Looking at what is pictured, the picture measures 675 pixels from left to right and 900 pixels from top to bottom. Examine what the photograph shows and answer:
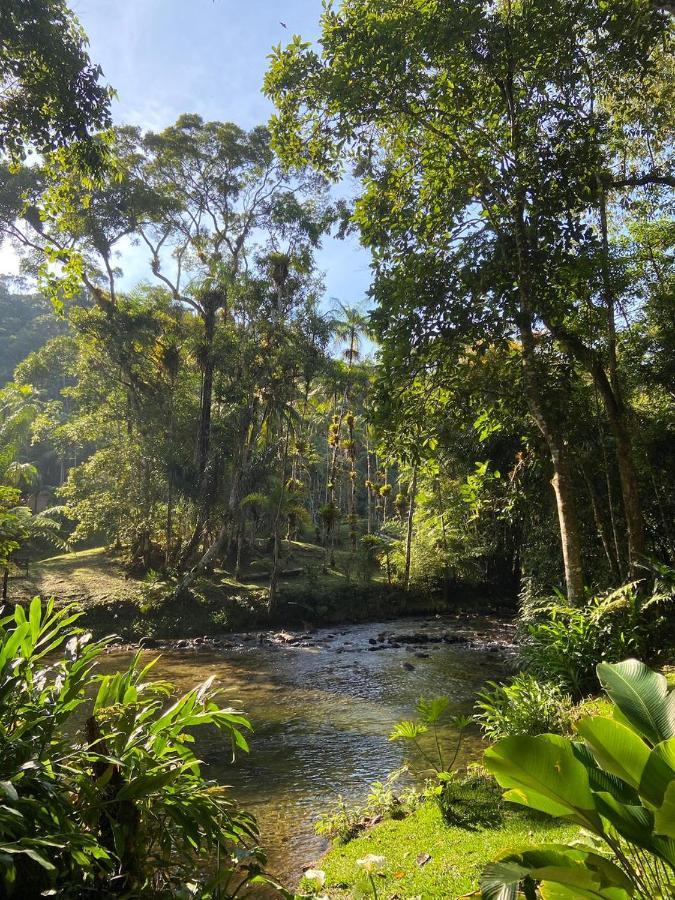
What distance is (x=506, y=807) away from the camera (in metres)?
4.48

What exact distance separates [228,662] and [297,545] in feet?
52.0

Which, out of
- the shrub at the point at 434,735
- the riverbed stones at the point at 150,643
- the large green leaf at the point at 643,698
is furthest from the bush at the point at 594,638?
the riverbed stones at the point at 150,643

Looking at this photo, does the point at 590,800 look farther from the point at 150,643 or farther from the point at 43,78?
the point at 150,643

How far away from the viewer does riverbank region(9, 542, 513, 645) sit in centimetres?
1733

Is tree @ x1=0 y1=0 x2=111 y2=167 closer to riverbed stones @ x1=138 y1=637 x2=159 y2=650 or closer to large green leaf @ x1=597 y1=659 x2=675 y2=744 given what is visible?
large green leaf @ x1=597 y1=659 x2=675 y2=744

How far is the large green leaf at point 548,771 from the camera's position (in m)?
1.75

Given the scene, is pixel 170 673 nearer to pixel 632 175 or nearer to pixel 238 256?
pixel 632 175

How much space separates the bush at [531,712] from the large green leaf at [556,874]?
4130 millimetres

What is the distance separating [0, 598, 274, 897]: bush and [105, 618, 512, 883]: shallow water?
2.79 metres

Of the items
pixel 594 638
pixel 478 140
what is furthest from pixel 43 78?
pixel 594 638

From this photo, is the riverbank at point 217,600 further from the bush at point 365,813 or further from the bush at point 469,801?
the bush at point 469,801

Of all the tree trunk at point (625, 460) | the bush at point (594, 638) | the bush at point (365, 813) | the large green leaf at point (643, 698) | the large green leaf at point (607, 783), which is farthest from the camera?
the tree trunk at point (625, 460)

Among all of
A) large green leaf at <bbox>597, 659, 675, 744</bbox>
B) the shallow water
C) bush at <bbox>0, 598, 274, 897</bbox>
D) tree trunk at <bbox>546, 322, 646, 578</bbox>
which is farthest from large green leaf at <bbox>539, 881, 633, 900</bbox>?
tree trunk at <bbox>546, 322, 646, 578</bbox>

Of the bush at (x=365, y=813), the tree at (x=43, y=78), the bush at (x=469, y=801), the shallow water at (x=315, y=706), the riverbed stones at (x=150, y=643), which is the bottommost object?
the riverbed stones at (x=150, y=643)
